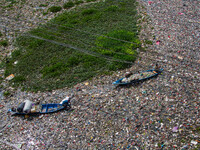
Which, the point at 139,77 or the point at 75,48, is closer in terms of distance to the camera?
the point at 139,77

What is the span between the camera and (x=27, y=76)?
13.3 metres

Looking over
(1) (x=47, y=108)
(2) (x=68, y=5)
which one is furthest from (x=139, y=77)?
(2) (x=68, y=5)

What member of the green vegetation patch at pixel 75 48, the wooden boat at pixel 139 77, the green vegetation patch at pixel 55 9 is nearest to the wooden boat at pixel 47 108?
the green vegetation patch at pixel 75 48

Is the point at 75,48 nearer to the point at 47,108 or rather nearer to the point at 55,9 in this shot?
the point at 47,108

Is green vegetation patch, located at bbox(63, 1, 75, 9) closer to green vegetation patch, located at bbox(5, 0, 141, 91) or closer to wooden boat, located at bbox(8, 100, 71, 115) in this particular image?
green vegetation patch, located at bbox(5, 0, 141, 91)

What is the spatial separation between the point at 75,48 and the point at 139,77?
575cm

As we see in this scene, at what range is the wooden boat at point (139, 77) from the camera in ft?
36.6

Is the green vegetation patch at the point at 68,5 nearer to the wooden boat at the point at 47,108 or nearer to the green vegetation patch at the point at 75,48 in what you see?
the green vegetation patch at the point at 75,48

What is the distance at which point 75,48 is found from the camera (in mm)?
14586

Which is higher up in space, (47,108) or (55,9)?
(55,9)

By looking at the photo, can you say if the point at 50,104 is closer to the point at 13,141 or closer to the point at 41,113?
the point at 41,113

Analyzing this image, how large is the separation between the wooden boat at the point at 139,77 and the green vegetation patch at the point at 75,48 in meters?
1.41

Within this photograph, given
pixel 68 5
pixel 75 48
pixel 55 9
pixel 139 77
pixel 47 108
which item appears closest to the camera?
pixel 47 108

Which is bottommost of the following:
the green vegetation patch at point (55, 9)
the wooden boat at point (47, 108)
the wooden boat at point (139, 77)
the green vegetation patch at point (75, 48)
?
the wooden boat at point (47, 108)
